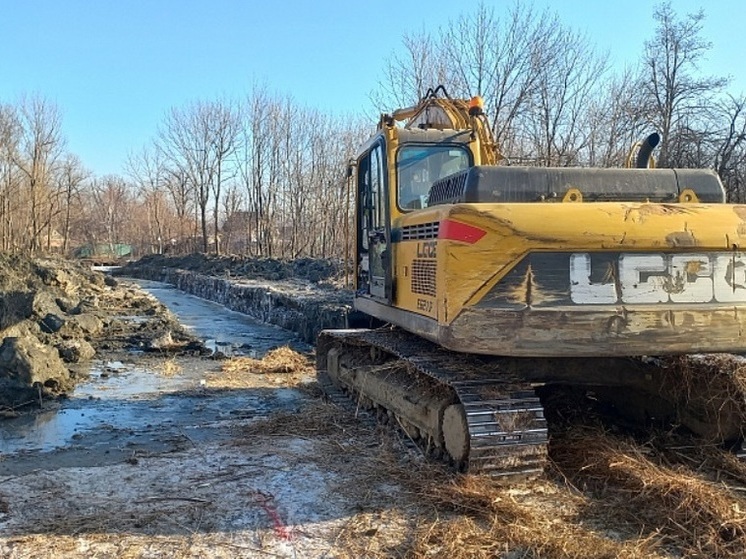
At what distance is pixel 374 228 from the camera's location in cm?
670

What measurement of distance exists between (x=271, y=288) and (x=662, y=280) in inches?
628

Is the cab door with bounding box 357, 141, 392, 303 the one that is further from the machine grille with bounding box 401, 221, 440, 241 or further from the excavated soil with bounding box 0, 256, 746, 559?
the excavated soil with bounding box 0, 256, 746, 559

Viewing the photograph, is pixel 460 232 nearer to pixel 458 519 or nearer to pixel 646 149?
pixel 458 519

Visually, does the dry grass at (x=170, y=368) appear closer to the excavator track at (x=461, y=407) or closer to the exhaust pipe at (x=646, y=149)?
the excavator track at (x=461, y=407)

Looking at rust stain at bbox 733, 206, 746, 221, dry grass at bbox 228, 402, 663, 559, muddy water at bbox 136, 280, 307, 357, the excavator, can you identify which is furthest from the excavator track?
muddy water at bbox 136, 280, 307, 357

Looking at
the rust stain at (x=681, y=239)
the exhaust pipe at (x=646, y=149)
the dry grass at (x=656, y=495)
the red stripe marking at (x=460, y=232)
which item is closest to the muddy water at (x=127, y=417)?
the red stripe marking at (x=460, y=232)

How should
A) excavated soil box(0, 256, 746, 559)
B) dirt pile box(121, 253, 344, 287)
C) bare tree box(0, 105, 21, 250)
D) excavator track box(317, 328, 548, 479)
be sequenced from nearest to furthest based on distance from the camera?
excavated soil box(0, 256, 746, 559)
excavator track box(317, 328, 548, 479)
dirt pile box(121, 253, 344, 287)
bare tree box(0, 105, 21, 250)

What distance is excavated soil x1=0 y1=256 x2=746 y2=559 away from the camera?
396 cm

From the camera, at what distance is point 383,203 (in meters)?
6.36

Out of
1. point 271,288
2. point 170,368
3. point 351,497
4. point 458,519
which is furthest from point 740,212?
point 271,288

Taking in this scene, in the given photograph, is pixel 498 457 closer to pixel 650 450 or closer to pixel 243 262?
pixel 650 450

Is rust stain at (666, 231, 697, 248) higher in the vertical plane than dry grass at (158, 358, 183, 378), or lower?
higher

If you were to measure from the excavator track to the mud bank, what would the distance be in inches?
118

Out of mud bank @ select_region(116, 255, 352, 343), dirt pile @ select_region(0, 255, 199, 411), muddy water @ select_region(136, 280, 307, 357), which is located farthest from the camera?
mud bank @ select_region(116, 255, 352, 343)
